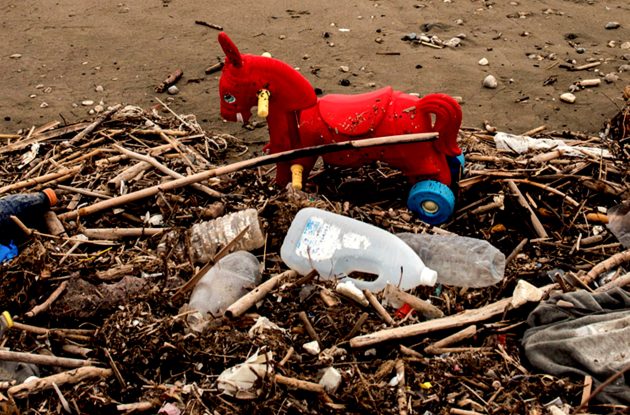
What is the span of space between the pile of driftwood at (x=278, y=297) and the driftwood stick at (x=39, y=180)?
1 cm

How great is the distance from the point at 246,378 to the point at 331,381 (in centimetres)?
30

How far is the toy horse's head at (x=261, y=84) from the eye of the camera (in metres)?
3.48

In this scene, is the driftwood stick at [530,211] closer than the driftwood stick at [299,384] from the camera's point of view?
No

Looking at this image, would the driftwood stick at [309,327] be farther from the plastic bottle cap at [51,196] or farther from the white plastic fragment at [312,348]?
the plastic bottle cap at [51,196]

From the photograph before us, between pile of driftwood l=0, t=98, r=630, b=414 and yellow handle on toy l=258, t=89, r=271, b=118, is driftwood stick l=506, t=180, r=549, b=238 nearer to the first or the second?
pile of driftwood l=0, t=98, r=630, b=414

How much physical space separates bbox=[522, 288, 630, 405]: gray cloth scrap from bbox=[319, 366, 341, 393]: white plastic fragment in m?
0.74

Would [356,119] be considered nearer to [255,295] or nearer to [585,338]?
[255,295]

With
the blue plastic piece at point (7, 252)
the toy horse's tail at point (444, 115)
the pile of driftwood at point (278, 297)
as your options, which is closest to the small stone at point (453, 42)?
the pile of driftwood at point (278, 297)

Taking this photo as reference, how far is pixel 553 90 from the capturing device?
5.89 meters

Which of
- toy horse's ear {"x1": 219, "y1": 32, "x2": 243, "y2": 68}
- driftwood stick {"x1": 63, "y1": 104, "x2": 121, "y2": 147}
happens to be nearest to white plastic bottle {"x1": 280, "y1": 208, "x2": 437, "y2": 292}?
toy horse's ear {"x1": 219, "y1": 32, "x2": 243, "y2": 68}

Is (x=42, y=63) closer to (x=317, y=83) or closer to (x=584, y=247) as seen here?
(x=317, y=83)

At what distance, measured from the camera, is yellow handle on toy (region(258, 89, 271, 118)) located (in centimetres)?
343

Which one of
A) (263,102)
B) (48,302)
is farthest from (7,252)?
(263,102)

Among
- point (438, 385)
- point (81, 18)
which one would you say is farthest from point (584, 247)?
point (81, 18)
